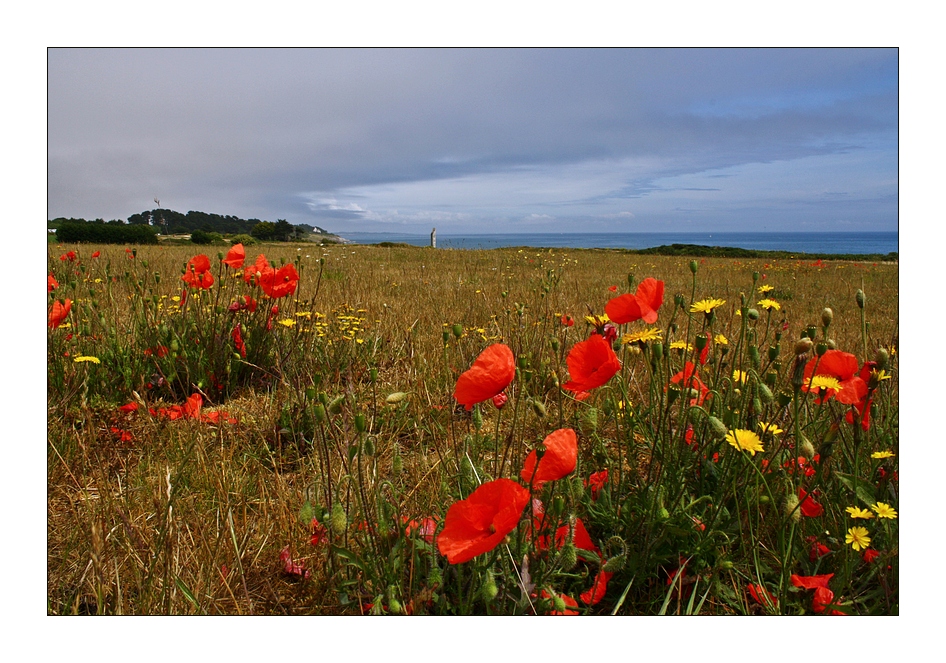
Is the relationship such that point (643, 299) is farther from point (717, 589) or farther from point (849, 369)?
point (717, 589)

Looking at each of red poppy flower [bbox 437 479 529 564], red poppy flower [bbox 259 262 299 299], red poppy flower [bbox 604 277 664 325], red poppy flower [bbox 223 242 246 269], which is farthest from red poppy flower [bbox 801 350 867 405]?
red poppy flower [bbox 223 242 246 269]

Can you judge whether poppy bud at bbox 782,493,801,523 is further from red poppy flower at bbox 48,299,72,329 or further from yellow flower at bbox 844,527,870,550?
red poppy flower at bbox 48,299,72,329

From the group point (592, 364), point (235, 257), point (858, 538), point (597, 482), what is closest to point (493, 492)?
point (592, 364)

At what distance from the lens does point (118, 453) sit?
1.93 meters

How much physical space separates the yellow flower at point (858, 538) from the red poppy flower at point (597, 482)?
0.53 m

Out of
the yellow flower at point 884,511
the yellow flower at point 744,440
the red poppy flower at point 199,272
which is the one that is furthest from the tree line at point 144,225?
the yellow flower at point 884,511

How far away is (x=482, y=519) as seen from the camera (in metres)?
0.98

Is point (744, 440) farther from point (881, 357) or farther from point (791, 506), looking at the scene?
point (881, 357)

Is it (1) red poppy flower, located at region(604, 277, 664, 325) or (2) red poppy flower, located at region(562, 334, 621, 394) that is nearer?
(2) red poppy flower, located at region(562, 334, 621, 394)

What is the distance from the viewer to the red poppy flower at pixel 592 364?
3.92 ft

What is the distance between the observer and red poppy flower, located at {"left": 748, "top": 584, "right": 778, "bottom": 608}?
4.00 ft

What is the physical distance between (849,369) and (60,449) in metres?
2.37

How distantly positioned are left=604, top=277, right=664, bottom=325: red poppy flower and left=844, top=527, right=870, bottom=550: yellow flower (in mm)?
609
